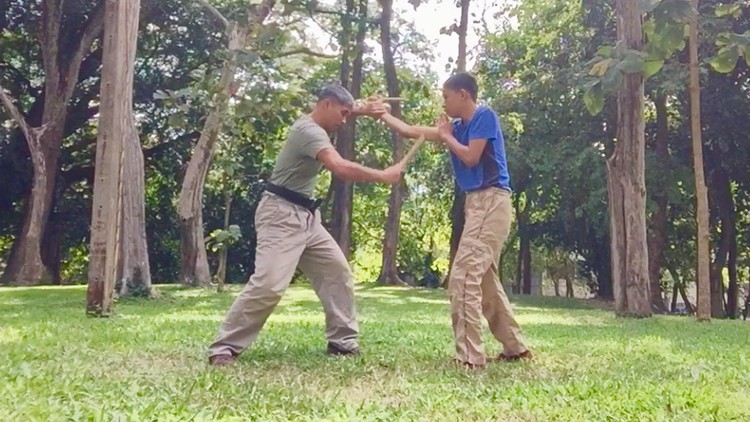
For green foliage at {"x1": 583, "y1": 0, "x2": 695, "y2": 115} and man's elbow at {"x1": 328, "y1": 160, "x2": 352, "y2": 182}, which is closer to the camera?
man's elbow at {"x1": 328, "y1": 160, "x2": 352, "y2": 182}

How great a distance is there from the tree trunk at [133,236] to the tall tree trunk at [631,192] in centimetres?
880

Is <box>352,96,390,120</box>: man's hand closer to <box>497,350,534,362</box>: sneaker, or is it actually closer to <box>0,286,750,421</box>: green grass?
<box>0,286,750,421</box>: green grass

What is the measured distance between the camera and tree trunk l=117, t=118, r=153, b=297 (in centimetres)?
1664

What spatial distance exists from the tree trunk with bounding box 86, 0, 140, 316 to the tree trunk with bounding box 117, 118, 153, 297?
5.17m

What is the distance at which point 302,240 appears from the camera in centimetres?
638

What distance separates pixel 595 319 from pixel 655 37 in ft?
16.8

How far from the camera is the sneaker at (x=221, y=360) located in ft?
19.4

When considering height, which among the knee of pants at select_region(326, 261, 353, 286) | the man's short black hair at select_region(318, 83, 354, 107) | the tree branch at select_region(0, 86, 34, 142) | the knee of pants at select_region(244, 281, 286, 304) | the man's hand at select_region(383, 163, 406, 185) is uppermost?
the tree branch at select_region(0, 86, 34, 142)

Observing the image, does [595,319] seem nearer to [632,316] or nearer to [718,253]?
[632,316]

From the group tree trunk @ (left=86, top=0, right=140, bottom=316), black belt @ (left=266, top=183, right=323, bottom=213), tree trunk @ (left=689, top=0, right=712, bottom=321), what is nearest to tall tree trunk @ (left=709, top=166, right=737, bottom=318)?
tree trunk @ (left=689, top=0, right=712, bottom=321)

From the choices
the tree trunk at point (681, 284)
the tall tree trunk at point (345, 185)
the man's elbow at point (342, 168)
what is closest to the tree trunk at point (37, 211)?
the tall tree trunk at point (345, 185)

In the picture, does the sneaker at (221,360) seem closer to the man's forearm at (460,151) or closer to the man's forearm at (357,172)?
the man's forearm at (357,172)

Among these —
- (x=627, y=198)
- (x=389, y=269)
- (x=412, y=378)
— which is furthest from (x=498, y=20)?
(x=412, y=378)

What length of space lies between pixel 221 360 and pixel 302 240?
1.06 meters
